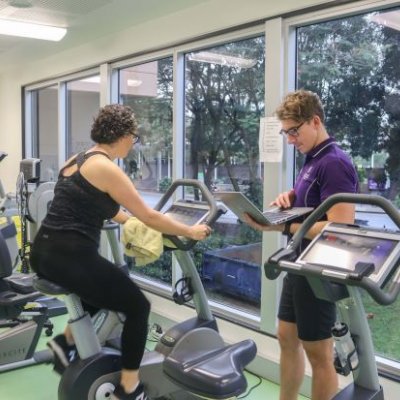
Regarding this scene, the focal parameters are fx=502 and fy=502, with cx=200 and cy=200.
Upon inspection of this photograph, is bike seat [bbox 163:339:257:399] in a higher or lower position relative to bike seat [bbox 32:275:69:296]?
lower

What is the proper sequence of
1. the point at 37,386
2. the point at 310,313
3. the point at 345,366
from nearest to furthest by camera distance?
1. the point at 345,366
2. the point at 310,313
3. the point at 37,386

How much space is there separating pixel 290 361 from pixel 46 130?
5279 mm

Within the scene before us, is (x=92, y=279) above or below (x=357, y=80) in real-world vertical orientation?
below

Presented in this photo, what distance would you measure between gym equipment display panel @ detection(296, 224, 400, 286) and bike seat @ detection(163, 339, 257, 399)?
95 centimetres

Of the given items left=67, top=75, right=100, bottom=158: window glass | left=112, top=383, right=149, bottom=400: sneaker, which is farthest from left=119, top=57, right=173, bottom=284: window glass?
left=112, top=383, right=149, bottom=400: sneaker

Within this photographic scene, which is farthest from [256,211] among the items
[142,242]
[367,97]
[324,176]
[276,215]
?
[367,97]

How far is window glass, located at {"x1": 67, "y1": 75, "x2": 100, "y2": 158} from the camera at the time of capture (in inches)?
229

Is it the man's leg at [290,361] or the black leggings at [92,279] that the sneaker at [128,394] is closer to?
the black leggings at [92,279]

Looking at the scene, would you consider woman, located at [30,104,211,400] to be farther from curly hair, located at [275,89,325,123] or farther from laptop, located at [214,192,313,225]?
curly hair, located at [275,89,325,123]

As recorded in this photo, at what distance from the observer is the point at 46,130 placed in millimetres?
6719

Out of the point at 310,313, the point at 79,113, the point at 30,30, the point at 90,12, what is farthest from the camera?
the point at 79,113

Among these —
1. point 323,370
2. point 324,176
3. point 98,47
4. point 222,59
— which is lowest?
point 323,370

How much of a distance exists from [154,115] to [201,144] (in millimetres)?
784

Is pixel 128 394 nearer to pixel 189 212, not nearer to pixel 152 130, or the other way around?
pixel 189 212
